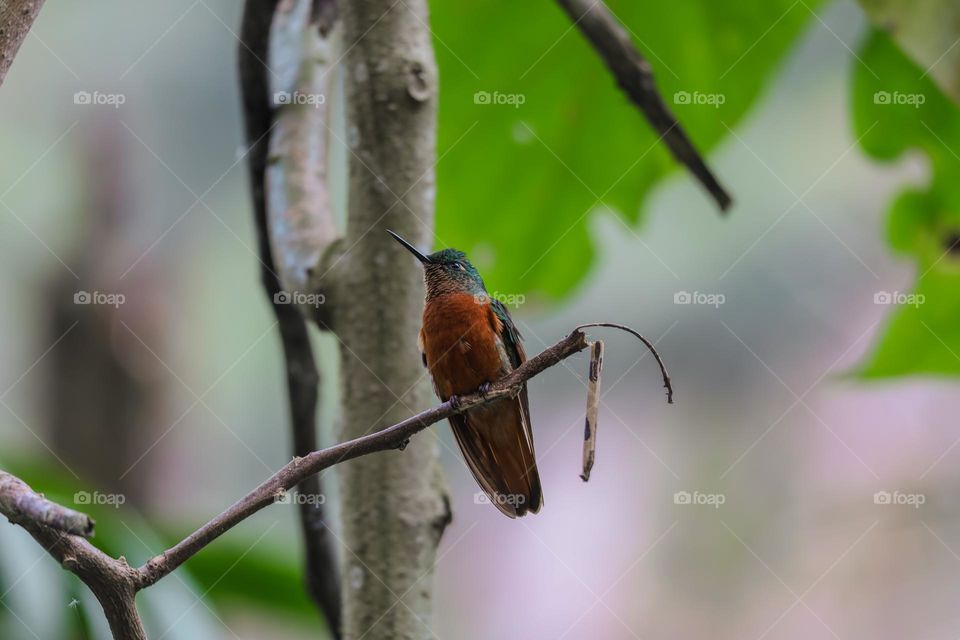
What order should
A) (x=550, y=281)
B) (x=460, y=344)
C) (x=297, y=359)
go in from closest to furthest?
(x=460, y=344) < (x=297, y=359) < (x=550, y=281)

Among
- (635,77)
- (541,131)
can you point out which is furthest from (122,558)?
(541,131)

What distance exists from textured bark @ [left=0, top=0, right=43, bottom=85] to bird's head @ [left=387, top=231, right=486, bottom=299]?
101cm

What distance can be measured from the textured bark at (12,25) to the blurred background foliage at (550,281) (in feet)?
4.53

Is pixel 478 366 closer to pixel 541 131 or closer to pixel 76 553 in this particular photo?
pixel 541 131

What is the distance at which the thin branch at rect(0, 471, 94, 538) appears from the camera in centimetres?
82

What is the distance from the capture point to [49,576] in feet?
7.76

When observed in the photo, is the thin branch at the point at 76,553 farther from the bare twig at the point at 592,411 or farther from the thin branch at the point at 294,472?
the bare twig at the point at 592,411

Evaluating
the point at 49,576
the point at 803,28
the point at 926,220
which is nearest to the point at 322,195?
the point at 49,576

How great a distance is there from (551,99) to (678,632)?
4.45m

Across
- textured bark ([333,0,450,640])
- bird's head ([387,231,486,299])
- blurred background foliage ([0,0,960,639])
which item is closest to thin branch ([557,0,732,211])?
textured bark ([333,0,450,640])

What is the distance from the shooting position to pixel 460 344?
2.34 m

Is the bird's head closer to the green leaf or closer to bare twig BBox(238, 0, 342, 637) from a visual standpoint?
bare twig BBox(238, 0, 342, 637)

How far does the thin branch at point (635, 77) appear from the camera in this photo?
2084mm

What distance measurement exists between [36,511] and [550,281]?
2019mm
